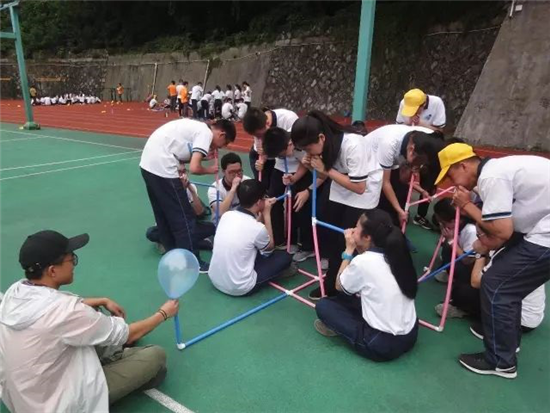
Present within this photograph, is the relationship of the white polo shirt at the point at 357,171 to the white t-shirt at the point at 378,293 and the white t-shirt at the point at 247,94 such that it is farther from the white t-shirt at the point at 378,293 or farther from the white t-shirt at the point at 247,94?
the white t-shirt at the point at 247,94

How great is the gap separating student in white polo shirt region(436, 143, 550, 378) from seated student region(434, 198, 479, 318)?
63 cm

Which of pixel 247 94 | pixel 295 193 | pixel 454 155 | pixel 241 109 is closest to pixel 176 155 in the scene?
pixel 295 193

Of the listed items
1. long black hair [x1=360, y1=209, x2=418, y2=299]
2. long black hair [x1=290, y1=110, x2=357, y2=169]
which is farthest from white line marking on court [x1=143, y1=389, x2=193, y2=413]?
long black hair [x1=290, y1=110, x2=357, y2=169]

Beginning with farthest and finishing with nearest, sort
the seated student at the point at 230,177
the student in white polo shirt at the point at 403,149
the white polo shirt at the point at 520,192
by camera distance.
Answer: the seated student at the point at 230,177 < the student in white polo shirt at the point at 403,149 < the white polo shirt at the point at 520,192

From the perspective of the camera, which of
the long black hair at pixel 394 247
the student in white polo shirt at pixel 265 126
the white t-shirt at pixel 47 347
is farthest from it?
the student in white polo shirt at pixel 265 126

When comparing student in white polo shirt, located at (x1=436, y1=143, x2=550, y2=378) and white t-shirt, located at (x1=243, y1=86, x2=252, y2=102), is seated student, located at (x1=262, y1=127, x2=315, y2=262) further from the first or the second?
white t-shirt, located at (x1=243, y1=86, x2=252, y2=102)

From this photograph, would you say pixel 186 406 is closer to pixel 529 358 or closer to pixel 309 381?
pixel 309 381

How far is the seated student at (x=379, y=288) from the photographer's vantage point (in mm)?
2652

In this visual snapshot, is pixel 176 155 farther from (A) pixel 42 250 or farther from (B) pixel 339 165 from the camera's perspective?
(A) pixel 42 250

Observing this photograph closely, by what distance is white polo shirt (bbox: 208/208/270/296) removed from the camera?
11.7 ft

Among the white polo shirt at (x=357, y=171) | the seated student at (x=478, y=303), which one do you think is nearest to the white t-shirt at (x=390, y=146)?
the white polo shirt at (x=357, y=171)

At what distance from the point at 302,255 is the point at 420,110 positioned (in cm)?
234

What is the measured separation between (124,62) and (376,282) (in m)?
34.4

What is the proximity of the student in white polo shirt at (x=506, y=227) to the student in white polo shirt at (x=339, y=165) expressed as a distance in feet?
2.59
